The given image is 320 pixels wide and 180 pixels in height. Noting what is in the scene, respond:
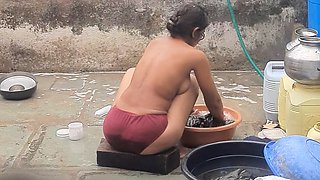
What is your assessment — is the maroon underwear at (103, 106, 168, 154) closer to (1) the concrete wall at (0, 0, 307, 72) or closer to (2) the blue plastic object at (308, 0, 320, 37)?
(2) the blue plastic object at (308, 0, 320, 37)

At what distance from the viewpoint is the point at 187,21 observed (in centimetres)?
341

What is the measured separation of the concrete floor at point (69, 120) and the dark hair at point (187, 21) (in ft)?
2.63

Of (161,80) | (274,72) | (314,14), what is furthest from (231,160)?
(314,14)

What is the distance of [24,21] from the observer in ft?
17.7

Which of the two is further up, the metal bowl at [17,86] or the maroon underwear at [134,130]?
the maroon underwear at [134,130]

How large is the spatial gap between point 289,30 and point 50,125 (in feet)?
7.88

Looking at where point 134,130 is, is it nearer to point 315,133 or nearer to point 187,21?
point 187,21

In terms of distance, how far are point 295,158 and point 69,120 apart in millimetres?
1984

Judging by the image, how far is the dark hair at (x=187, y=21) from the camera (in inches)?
134

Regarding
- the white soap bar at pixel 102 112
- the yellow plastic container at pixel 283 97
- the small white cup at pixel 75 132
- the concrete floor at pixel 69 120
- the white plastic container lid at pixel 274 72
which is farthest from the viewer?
the white soap bar at pixel 102 112

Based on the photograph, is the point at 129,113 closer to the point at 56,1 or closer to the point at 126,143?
the point at 126,143

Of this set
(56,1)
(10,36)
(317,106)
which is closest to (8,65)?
(10,36)

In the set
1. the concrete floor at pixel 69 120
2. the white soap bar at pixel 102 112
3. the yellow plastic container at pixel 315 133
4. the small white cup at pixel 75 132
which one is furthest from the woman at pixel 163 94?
the white soap bar at pixel 102 112

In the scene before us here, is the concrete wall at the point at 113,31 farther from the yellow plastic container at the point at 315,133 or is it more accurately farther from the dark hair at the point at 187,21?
the yellow plastic container at the point at 315,133
